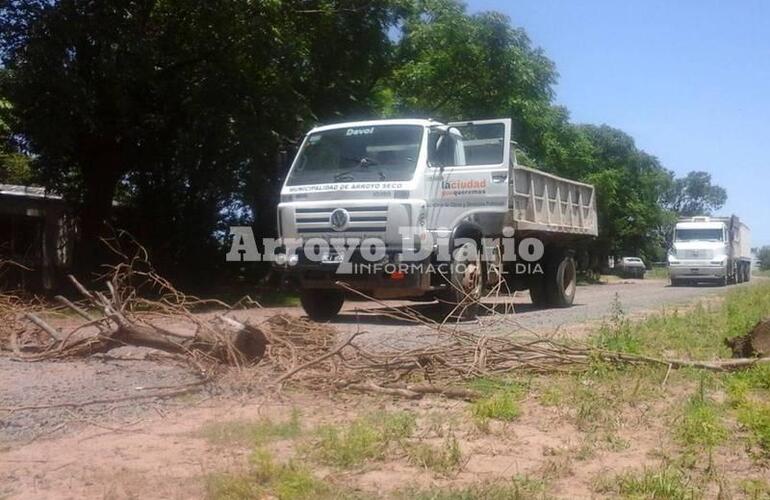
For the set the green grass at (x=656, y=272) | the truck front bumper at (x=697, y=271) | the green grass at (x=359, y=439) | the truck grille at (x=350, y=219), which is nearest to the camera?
the green grass at (x=359, y=439)

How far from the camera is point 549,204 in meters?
14.7

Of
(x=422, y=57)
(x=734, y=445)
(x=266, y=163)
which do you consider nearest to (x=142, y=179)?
(x=266, y=163)

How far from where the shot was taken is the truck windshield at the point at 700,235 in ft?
102

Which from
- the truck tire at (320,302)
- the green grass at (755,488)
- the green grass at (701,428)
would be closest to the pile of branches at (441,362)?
the green grass at (701,428)

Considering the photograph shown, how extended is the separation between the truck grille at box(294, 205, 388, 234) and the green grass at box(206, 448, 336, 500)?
6882mm

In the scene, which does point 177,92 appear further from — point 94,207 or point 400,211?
point 400,211

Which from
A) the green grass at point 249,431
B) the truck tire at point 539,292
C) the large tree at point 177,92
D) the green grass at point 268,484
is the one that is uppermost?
the large tree at point 177,92

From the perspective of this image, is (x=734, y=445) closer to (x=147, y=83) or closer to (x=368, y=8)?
(x=147, y=83)

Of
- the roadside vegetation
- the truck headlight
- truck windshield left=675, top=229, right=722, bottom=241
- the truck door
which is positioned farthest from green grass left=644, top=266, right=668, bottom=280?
the roadside vegetation

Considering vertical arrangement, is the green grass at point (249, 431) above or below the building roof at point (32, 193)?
below

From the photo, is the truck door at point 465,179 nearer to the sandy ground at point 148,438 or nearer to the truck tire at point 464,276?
the truck tire at point 464,276

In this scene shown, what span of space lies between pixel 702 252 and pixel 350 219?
22.8m

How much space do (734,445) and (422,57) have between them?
64.0 ft

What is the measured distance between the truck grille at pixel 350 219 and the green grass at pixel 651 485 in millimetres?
7123
